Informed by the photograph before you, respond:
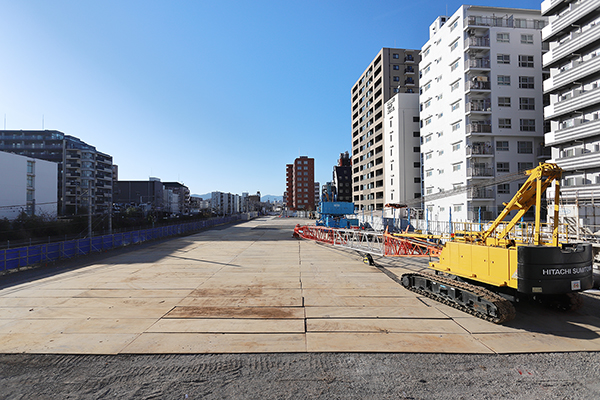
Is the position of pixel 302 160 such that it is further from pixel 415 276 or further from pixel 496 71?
pixel 415 276

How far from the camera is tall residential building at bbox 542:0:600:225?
2480cm

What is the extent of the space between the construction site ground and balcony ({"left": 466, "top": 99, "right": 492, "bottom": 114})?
1189 inches

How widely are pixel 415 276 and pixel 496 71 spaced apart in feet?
117

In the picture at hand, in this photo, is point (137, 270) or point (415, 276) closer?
point (415, 276)

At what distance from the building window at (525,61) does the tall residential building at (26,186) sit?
71007 millimetres

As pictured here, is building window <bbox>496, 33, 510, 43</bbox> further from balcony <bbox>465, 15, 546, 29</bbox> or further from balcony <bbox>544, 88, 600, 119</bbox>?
balcony <bbox>544, 88, 600, 119</bbox>

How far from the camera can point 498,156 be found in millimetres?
34438

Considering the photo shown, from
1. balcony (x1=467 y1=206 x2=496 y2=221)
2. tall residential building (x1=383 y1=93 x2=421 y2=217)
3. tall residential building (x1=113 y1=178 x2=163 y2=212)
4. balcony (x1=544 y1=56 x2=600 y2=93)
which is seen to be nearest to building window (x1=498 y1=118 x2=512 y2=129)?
balcony (x1=544 y1=56 x2=600 y2=93)

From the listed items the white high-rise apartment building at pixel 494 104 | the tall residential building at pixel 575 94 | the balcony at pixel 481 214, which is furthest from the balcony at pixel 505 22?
the balcony at pixel 481 214

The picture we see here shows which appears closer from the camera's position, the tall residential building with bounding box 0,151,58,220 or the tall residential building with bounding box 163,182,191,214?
the tall residential building with bounding box 0,151,58,220

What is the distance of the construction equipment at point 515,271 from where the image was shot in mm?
7598

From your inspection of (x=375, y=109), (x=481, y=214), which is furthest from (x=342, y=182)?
(x=481, y=214)

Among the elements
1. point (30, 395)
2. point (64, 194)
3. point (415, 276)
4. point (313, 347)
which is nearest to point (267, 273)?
point (415, 276)

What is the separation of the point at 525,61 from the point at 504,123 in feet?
27.2
